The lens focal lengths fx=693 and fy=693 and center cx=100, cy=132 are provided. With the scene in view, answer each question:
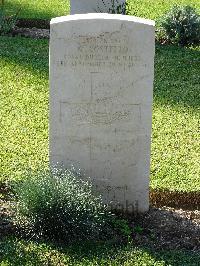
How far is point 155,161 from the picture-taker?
299 inches

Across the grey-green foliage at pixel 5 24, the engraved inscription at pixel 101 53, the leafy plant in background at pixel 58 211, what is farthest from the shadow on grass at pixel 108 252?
the grey-green foliage at pixel 5 24

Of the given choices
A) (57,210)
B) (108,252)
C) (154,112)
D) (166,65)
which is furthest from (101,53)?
(166,65)

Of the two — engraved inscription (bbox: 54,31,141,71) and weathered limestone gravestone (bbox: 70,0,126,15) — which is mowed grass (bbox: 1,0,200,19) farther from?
engraved inscription (bbox: 54,31,141,71)

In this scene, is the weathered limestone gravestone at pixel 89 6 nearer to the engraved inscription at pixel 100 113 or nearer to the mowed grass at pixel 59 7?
the mowed grass at pixel 59 7

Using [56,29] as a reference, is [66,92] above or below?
below

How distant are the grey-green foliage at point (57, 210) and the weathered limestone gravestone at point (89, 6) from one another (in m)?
6.55

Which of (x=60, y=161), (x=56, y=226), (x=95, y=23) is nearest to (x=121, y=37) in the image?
(x=95, y=23)

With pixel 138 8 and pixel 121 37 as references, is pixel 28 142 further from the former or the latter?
pixel 138 8

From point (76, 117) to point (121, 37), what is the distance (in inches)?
32.0

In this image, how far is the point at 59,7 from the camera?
1516cm

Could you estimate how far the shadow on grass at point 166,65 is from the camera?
9.69 m

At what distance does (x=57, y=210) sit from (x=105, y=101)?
1070 millimetres

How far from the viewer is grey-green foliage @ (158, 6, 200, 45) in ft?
40.2

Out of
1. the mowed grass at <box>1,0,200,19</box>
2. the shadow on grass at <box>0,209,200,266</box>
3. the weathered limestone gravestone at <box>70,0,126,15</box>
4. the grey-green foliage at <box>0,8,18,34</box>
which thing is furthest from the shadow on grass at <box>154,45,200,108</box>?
the shadow on grass at <box>0,209,200,266</box>
